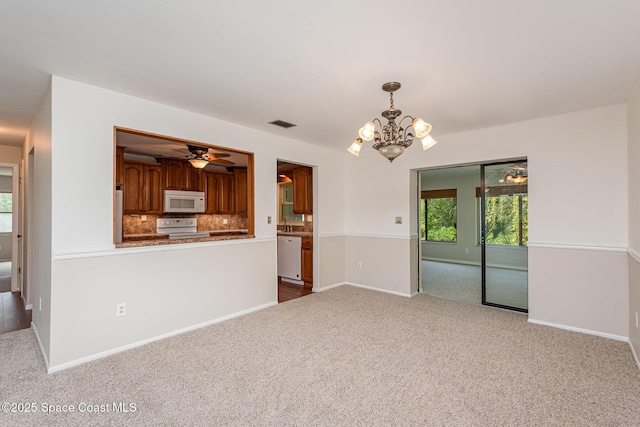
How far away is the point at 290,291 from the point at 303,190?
171 cm

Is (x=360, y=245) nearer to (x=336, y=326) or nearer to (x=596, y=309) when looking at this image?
(x=336, y=326)

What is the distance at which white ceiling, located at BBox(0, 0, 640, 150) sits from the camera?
5.60 ft

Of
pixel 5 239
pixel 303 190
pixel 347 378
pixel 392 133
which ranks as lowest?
pixel 347 378

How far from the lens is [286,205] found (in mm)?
6820

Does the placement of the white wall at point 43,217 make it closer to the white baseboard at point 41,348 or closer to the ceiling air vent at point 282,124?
the white baseboard at point 41,348

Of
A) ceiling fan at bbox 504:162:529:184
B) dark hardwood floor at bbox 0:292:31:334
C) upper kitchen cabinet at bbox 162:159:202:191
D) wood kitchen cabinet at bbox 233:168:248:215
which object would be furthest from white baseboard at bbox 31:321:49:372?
ceiling fan at bbox 504:162:529:184

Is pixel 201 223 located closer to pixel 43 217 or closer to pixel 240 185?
pixel 240 185

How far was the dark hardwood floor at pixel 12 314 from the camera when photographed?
3457 mm

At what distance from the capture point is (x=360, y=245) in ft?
Result: 17.6

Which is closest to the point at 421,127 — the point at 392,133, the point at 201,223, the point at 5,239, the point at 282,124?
the point at 392,133

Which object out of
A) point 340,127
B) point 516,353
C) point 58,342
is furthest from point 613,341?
point 58,342

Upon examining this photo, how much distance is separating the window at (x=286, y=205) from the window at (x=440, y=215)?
11.2ft

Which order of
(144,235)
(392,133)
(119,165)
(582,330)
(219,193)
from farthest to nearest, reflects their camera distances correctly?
1. (219,193)
2. (144,235)
3. (119,165)
4. (582,330)
5. (392,133)

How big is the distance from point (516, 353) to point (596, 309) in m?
1.23
